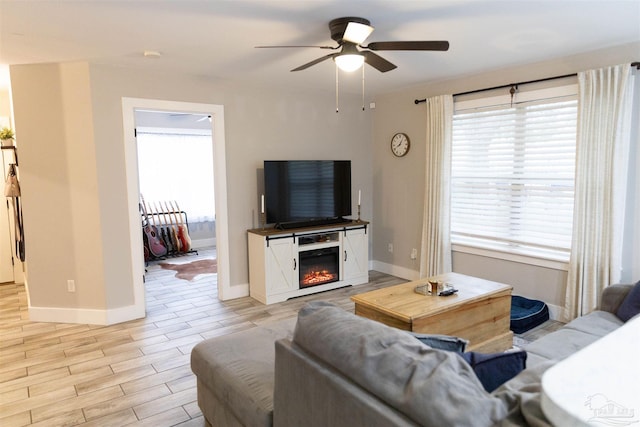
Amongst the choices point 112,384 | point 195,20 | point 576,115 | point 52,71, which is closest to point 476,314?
point 576,115

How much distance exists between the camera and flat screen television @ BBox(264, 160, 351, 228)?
4.72 metres

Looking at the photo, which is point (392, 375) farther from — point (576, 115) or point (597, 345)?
point (576, 115)

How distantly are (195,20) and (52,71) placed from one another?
76.6 inches

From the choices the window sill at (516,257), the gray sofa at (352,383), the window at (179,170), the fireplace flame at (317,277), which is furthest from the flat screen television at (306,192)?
the window at (179,170)

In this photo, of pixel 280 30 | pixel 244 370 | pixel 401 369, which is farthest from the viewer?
pixel 280 30

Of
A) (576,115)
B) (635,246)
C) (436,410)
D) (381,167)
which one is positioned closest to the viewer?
(436,410)

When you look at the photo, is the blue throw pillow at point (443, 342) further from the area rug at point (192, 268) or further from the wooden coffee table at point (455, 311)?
the area rug at point (192, 268)

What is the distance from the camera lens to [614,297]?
2.84 m

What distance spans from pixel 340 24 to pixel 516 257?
3.00 meters

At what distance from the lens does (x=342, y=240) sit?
504 centimetres

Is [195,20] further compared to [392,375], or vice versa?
[195,20]

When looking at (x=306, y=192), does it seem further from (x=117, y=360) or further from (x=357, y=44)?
(x=117, y=360)

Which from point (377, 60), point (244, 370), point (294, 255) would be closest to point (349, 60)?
point (377, 60)

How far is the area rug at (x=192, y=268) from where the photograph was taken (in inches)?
228
